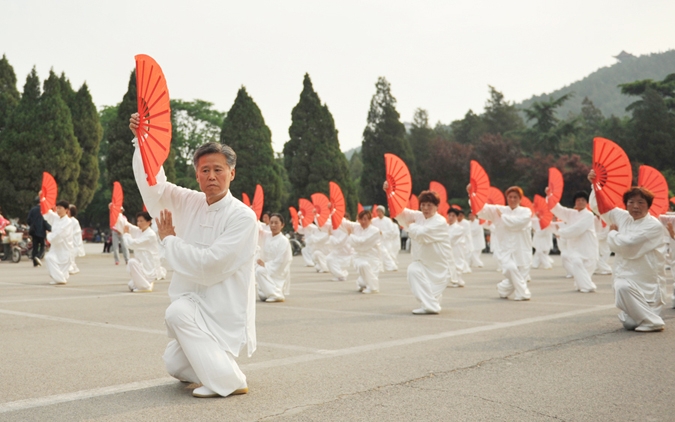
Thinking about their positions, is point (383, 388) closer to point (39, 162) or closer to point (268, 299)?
point (268, 299)

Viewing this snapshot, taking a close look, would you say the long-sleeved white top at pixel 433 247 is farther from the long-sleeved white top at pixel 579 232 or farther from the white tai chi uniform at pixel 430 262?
the long-sleeved white top at pixel 579 232

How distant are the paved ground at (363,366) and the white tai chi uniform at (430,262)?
386 mm

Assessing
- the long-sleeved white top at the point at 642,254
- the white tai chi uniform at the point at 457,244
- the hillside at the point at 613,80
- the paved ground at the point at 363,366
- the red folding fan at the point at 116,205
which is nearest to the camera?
the paved ground at the point at 363,366

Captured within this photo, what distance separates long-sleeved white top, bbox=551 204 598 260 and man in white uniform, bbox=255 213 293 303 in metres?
6.19

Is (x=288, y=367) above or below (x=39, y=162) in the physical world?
below

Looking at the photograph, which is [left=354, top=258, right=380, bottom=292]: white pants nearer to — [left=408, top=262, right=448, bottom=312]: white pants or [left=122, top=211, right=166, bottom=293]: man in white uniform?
[left=408, top=262, right=448, bottom=312]: white pants

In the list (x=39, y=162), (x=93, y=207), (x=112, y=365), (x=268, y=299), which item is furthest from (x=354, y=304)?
(x=93, y=207)

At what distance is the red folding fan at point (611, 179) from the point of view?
26.8ft

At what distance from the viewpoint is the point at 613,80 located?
16588cm

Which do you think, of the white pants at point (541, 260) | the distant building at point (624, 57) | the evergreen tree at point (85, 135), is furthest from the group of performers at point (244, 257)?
the distant building at point (624, 57)

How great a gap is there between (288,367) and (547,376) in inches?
81.6

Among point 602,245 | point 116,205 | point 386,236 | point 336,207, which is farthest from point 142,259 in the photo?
point 602,245

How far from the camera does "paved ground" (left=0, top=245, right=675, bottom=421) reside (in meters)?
4.25

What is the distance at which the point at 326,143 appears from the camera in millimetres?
44812
